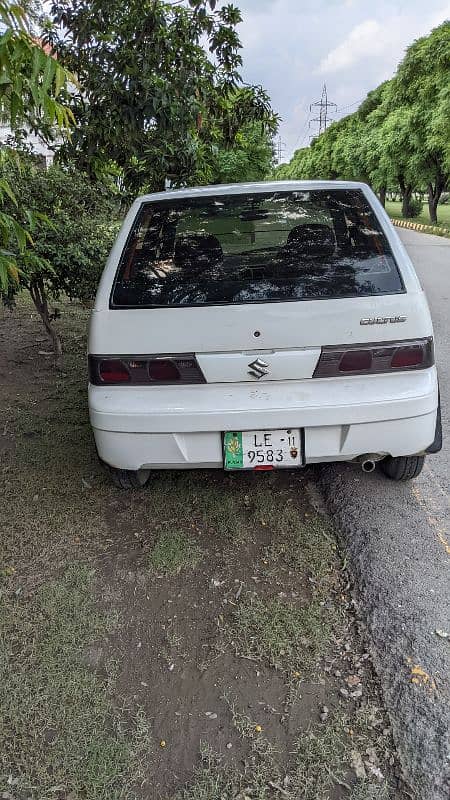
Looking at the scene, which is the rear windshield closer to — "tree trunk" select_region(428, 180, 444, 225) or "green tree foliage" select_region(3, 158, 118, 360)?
"green tree foliage" select_region(3, 158, 118, 360)

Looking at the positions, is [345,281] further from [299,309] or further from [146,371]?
[146,371]

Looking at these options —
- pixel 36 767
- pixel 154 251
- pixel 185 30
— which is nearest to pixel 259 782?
pixel 36 767

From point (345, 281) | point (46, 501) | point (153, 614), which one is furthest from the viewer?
point (46, 501)

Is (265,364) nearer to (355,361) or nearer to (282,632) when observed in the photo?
(355,361)

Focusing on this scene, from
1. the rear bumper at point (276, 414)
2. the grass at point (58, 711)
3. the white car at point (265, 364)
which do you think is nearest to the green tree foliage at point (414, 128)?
the white car at point (265, 364)

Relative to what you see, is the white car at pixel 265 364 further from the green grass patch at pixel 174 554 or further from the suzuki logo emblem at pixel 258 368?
the green grass patch at pixel 174 554

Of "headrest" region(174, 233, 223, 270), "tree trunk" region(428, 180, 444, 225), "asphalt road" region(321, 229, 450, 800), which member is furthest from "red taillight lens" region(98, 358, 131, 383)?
"tree trunk" region(428, 180, 444, 225)

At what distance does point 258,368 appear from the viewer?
7.83 feet

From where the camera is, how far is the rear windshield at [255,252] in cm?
250

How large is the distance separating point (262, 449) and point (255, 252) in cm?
110

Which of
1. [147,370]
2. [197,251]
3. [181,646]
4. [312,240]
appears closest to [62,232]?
[197,251]

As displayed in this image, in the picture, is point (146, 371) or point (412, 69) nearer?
point (146, 371)

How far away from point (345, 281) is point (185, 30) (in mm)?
3607

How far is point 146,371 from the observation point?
96.4 inches
